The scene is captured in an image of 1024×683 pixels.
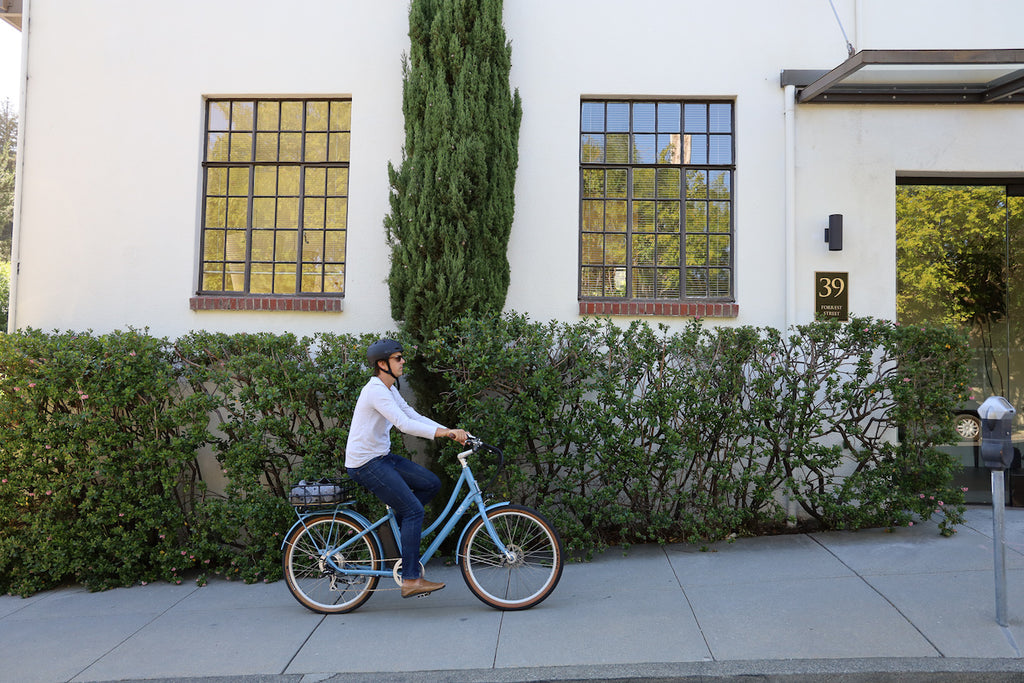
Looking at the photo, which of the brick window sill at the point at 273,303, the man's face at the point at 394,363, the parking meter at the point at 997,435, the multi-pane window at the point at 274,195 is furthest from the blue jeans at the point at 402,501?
the parking meter at the point at 997,435

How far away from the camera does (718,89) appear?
6863mm

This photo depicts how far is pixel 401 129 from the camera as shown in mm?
6883

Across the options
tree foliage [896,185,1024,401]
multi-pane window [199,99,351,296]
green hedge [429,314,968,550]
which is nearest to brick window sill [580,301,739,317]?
green hedge [429,314,968,550]

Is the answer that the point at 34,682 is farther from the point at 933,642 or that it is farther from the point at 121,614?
the point at 933,642

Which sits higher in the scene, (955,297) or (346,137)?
(346,137)

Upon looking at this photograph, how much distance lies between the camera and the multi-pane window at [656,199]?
6.97 meters

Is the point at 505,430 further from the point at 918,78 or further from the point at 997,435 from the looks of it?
the point at 918,78

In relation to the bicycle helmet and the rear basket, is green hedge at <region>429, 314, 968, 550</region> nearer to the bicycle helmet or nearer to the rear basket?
the bicycle helmet

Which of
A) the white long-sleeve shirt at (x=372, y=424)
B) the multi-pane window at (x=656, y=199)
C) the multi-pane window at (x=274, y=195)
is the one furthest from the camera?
the multi-pane window at (x=274, y=195)

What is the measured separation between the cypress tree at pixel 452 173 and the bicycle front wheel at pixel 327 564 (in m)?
1.90

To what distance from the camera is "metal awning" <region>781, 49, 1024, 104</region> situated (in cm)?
571

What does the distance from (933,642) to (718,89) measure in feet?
16.5

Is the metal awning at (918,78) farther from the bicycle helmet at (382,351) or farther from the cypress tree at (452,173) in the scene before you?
the bicycle helmet at (382,351)

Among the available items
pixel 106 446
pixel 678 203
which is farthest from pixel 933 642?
pixel 106 446
